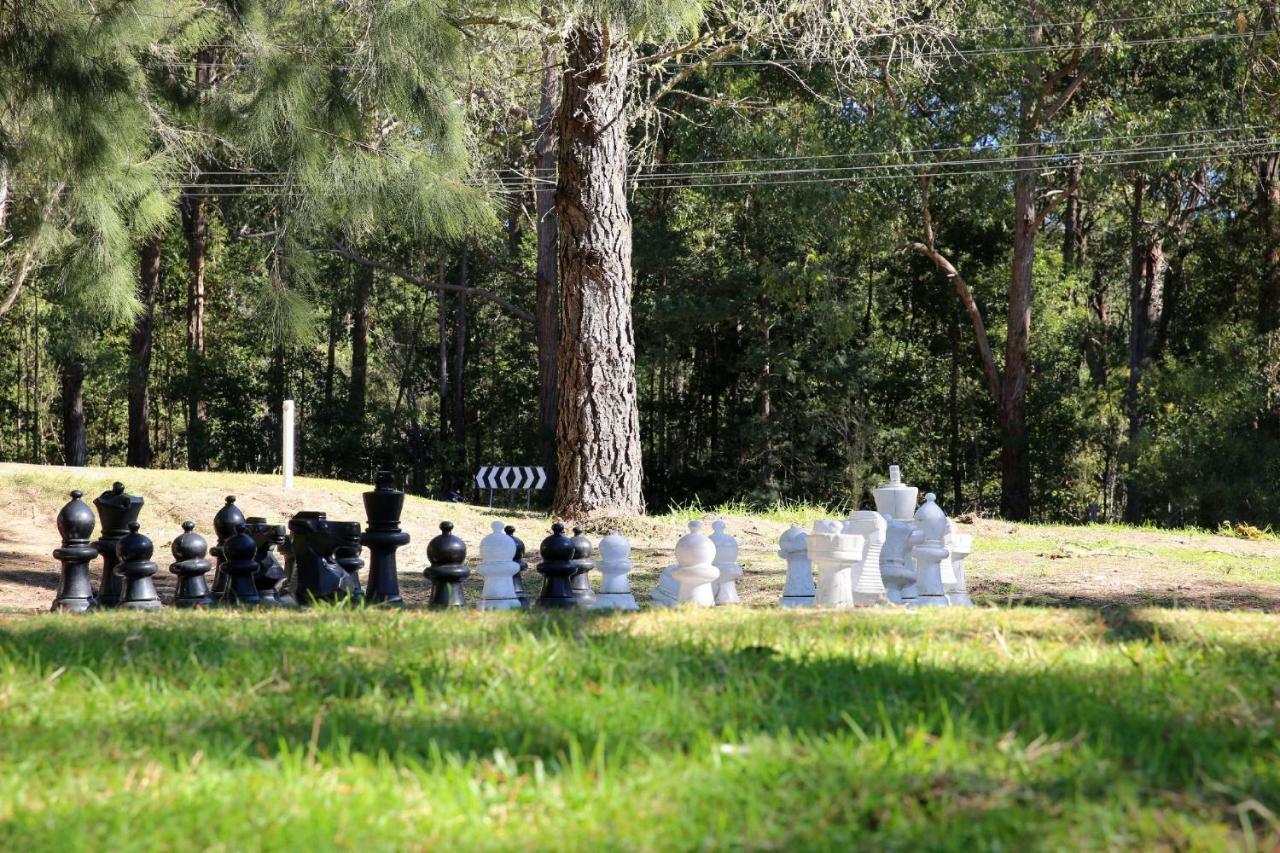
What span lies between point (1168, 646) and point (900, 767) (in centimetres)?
161

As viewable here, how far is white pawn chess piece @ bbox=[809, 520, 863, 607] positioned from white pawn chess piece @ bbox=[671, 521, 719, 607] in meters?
0.41

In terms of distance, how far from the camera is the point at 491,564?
456 centimetres

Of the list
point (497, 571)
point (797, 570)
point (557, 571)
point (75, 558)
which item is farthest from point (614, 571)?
point (75, 558)

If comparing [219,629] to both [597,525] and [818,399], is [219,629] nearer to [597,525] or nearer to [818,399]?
[597,525]

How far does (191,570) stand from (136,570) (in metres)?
0.21

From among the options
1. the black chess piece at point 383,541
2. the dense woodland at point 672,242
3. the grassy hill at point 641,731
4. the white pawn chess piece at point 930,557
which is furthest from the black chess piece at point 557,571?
the dense woodland at point 672,242

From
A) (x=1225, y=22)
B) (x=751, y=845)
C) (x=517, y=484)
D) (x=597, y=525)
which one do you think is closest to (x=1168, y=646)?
(x=751, y=845)

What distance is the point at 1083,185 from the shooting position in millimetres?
19125

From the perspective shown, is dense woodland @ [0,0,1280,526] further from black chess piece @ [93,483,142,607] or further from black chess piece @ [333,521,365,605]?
black chess piece @ [333,521,365,605]

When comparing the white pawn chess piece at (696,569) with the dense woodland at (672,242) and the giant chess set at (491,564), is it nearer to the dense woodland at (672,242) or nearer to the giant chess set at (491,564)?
the giant chess set at (491,564)

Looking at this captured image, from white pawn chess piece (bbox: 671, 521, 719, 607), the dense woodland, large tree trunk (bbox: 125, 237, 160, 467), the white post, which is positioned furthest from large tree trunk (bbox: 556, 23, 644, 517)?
large tree trunk (bbox: 125, 237, 160, 467)

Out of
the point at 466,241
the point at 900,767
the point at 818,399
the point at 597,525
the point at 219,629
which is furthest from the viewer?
the point at 466,241

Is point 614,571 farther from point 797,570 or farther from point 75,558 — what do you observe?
point 75,558

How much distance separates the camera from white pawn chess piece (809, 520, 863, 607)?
4.62m
